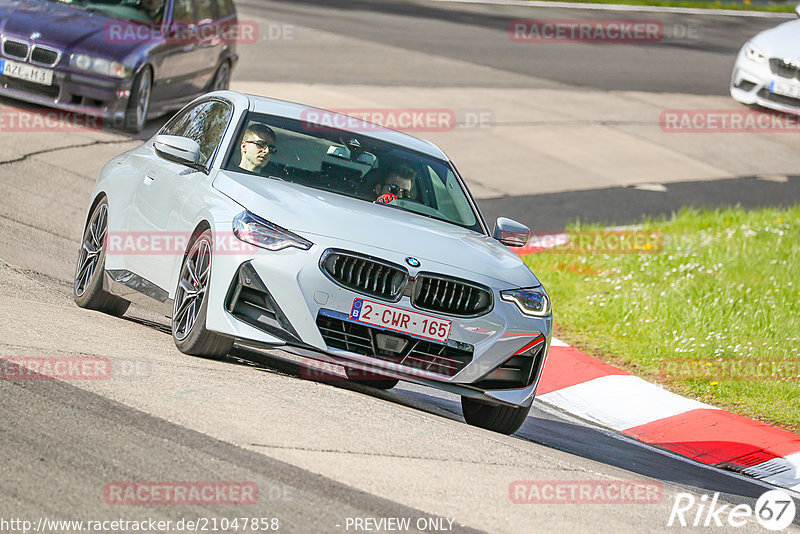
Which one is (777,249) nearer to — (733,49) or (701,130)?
(701,130)

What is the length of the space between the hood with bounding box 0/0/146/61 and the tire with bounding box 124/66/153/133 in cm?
33

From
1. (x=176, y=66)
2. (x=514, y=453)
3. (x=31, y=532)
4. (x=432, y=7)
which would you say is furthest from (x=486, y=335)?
(x=432, y=7)

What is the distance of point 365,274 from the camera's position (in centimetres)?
695

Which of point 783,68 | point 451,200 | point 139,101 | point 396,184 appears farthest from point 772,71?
point 396,184

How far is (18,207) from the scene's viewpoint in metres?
11.6

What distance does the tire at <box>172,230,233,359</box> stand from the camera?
281 inches

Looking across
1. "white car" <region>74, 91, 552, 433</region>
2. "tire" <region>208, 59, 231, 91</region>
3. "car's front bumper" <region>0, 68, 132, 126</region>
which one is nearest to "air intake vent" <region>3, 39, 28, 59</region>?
"car's front bumper" <region>0, 68, 132, 126</region>

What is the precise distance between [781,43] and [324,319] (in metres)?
16.1

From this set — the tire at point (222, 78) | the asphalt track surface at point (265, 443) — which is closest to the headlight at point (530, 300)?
the asphalt track surface at point (265, 443)

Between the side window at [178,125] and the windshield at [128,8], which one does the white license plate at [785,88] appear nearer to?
the windshield at [128,8]

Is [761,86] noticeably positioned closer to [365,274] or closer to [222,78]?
[222,78]

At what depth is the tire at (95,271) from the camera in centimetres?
876

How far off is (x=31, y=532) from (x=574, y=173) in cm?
1379

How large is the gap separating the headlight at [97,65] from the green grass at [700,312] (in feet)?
16.5
